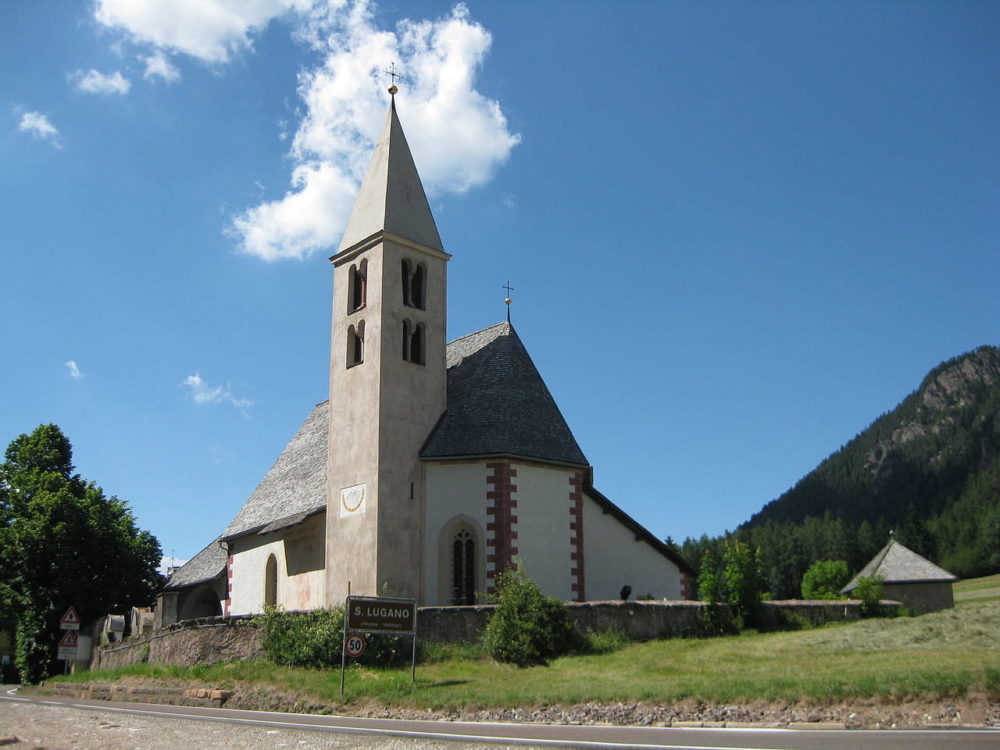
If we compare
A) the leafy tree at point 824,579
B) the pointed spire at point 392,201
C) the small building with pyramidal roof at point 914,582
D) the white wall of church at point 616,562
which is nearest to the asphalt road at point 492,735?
the white wall of church at point 616,562

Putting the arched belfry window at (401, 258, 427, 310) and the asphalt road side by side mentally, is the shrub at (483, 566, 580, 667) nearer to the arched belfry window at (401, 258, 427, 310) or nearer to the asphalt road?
the asphalt road

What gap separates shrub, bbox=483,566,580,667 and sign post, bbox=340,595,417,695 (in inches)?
85.7

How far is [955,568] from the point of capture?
128 m

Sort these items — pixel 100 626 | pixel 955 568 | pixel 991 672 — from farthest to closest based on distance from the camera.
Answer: pixel 955 568, pixel 100 626, pixel 991 672

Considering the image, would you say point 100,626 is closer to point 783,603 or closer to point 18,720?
point 18,720

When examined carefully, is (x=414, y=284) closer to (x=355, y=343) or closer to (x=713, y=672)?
(x=355, y=343)

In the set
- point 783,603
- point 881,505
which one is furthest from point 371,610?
point 881,505

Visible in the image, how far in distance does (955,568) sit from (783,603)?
389ft

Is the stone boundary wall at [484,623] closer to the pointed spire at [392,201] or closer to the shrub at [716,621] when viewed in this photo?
the shrub at [716,621]

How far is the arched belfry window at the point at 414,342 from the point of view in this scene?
101 feet

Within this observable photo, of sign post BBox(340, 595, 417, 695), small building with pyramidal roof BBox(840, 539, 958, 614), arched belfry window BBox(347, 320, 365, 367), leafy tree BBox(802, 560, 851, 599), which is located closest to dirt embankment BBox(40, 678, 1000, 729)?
sign post BBox(340, 595, 417, 695)

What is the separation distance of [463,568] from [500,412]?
4.99 m

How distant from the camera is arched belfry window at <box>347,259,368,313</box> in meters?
31.9

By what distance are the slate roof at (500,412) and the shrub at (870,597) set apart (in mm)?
8905
